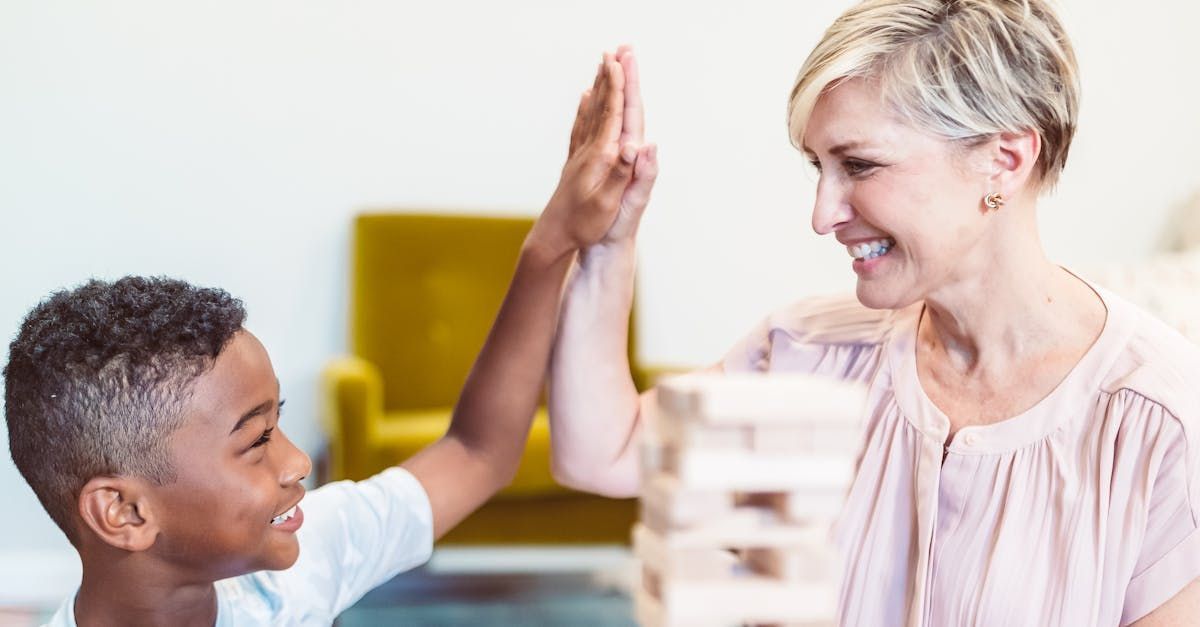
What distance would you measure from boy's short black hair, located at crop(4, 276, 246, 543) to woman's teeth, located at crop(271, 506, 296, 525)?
0.41ft

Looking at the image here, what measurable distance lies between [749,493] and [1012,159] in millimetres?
848

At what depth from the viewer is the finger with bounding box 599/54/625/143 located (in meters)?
1.47

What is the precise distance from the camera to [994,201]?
1.48m

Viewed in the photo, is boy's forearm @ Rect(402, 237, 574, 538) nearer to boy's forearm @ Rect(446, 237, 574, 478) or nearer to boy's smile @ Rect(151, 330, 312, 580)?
boy's forearm @ Rect(446, 237, 574, 478)

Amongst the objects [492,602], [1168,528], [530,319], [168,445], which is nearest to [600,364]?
[530,319]

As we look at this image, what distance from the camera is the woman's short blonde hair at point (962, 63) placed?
1391 millimetres

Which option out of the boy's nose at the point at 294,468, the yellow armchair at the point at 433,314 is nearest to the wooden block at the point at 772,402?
the boy's nose at the point at 294,468

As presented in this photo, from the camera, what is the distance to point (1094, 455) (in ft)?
4.60

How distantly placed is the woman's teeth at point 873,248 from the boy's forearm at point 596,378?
0.96ft

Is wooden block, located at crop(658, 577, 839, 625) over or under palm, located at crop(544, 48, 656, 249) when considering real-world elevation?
under

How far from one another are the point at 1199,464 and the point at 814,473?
83 cm

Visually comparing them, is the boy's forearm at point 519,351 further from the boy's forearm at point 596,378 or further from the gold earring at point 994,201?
the gold earring at point 994,201

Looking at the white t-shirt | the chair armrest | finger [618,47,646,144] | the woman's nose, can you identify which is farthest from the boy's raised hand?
the chair armrest

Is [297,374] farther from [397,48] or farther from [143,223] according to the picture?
[397,48]
